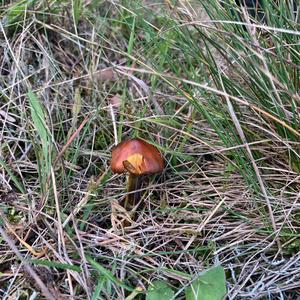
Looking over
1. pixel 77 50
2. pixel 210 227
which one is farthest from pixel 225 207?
pixel 77 50

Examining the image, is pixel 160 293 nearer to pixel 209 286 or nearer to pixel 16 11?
pixel 209 286

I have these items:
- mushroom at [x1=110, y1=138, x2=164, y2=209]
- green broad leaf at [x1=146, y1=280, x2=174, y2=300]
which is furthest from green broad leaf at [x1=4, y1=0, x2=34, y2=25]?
green broad leaf at [x1=146, y1=280, x2=174, y2=300]

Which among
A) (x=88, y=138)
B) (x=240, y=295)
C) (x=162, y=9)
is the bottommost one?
(x=240, y=295)

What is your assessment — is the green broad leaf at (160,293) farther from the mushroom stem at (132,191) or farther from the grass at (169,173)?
the mushroom stem at (132,191)

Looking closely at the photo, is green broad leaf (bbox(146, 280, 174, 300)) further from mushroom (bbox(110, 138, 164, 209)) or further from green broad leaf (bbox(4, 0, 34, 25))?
green broad leaf (bbox(4, 0, 34, 25))

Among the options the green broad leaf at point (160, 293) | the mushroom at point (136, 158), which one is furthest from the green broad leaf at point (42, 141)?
the green broad leaf at point (160, 293)

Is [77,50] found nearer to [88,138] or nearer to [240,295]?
[88,138]
